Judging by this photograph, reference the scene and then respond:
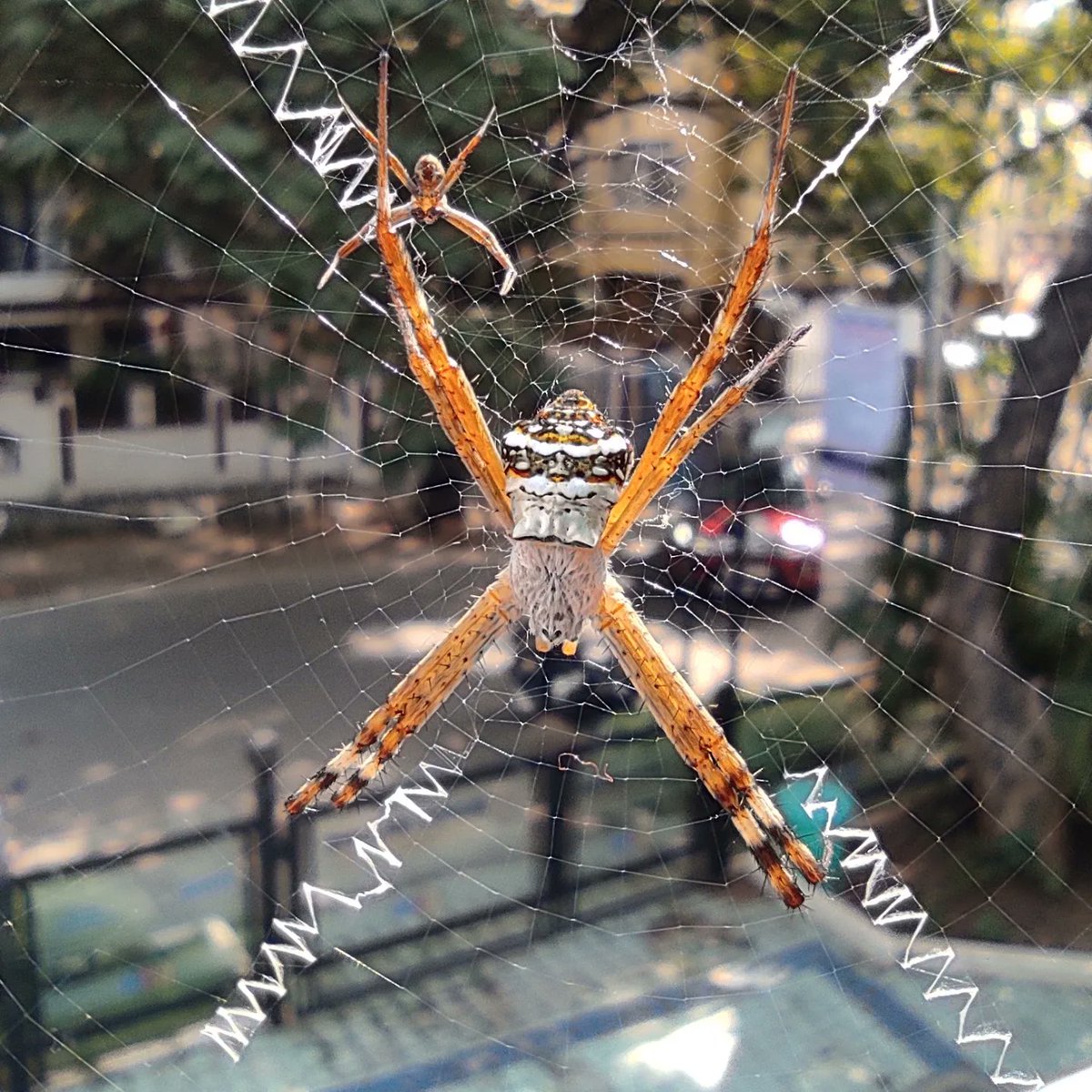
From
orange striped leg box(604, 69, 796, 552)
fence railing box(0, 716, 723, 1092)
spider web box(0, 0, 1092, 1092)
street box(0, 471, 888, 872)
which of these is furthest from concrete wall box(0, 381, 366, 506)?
orange striped leg box(604, 69, 796, 552)

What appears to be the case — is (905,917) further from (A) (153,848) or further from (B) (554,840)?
(A) (153,848)

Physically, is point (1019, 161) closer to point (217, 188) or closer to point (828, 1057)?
point (217, 188)

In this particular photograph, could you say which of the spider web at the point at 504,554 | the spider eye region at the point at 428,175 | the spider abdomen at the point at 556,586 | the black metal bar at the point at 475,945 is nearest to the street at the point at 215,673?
the spider web at the point at 504,554

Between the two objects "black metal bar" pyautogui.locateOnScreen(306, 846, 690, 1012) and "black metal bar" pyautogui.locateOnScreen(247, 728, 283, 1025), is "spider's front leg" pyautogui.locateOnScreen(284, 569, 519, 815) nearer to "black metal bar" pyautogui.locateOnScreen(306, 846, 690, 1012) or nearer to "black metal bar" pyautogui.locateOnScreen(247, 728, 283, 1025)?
"black metal bar" pyautogui.locateOnScreen(247, 728, 283, 1025)

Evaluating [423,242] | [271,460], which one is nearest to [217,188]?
[423,242]

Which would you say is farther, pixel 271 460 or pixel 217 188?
pixel 271 460

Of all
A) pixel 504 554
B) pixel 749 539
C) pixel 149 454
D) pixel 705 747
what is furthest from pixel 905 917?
pixel 149 454
